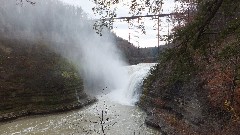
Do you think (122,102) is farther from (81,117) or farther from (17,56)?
(17,56)

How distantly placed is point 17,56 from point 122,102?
972 cm

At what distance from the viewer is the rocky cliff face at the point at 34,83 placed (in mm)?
22750

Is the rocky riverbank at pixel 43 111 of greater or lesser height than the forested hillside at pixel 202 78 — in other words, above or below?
below

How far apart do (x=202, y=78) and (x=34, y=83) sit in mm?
14291

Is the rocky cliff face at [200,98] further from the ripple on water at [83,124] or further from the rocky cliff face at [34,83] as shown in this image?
the rocky cliff face at [34,83]

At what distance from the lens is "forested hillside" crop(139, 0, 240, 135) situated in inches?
240

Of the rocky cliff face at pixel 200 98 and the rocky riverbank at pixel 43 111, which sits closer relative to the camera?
the rocky cliff face at pixel 200 98

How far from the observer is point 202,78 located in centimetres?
1545

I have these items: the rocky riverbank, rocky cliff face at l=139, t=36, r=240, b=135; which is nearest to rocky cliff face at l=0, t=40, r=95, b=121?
the rocky riverbank

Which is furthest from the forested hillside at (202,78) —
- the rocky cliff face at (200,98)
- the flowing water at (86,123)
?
the flowing water at (86,123)

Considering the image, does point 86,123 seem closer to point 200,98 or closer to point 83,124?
point 83,124

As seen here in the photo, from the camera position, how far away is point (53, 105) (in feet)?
78.3

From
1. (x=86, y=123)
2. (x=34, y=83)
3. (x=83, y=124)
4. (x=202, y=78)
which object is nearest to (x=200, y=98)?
(x=202, y=78)

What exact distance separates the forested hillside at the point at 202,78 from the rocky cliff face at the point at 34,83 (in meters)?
6.57
